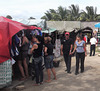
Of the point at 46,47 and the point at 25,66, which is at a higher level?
the point at 46,47

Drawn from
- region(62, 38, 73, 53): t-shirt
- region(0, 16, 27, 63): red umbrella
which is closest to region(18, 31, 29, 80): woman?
region(0, 16, 27, 63): red umbrella

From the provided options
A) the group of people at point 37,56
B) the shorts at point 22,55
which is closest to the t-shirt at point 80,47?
the group of people at point 37,56

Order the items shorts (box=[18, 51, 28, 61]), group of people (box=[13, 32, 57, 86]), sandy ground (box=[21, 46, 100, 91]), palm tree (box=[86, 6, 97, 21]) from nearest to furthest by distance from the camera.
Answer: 1. sandy ground (box=[21, 46, 100, 91])
2. group of people (box=[13, 32, 57, 86])
3. shorts (box=[18, 51, 28, 61])
4. palm tree (box=[86, 6, 97, 21])

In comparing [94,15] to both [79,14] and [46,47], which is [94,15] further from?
[46,47]

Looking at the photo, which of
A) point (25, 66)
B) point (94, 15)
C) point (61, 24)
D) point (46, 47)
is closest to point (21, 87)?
point (25, 66)

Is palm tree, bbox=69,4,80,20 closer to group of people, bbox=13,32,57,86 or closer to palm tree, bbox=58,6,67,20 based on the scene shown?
palm tree, bbox=58,6,67,20

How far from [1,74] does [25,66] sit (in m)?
1.43

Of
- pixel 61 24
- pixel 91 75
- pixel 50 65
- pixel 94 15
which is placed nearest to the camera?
pixel 50 65

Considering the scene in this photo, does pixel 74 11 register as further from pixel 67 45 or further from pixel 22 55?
pixel 22 55

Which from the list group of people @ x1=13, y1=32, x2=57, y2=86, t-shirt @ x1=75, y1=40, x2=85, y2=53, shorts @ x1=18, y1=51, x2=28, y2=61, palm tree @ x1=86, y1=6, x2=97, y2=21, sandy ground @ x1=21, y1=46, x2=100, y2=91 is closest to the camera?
sandy ground @ x1=21, y1=46, x2=100, y2=91

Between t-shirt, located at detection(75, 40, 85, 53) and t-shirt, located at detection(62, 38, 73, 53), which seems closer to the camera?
t-shirt, located at detection(75, 40, 85, 53)

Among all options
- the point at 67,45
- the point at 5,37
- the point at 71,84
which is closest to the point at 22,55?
the point at 5,37

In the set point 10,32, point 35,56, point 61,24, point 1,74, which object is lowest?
point 1,74

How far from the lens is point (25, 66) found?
591 cm
